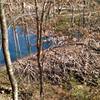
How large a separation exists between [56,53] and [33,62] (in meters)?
1.75

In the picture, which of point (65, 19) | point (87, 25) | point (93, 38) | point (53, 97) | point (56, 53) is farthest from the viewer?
point (65, 19)

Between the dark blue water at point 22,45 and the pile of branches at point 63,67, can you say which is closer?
the pile of branches at point 63,67

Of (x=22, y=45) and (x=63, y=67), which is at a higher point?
(x=63, y=67)

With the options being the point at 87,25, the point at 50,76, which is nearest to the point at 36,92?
the point at 50,76

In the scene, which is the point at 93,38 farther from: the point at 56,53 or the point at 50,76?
the point at 50,76

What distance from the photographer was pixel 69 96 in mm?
17609

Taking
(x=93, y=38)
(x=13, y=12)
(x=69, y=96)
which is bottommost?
(x=69, y=96)

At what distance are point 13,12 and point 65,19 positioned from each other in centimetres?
1643

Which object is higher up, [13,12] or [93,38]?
[13,12]

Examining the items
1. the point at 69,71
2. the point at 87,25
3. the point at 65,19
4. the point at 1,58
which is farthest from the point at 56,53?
the point at 65,19

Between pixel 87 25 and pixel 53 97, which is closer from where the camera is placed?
pixel 53 97

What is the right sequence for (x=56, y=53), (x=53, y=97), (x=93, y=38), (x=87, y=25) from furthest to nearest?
(x=87, y=25), (x=93, y=38), (x=56, y=53), (x=53, y=97)

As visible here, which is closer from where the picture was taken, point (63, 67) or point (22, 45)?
point (63, 67)

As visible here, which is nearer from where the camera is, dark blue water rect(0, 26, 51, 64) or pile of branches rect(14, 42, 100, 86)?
pile of branches rect(14, 42, 100, 86)
